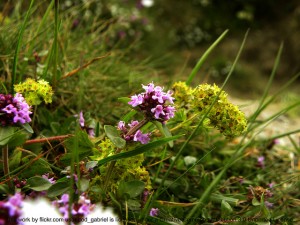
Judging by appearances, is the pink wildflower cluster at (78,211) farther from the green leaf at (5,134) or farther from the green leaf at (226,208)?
the green leaf at (226,208)

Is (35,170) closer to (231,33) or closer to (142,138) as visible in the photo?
(142,138)

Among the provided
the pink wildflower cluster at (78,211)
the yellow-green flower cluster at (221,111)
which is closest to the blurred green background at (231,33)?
the yellow-green flower cluster at (221,111)

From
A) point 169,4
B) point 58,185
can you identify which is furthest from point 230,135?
point 169,4

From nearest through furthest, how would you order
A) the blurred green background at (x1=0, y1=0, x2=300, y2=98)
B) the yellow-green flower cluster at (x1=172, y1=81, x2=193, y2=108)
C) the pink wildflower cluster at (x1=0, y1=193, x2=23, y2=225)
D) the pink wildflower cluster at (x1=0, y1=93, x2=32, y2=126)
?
the pink wildflower cluster at (x1=0, y1=193, x2=23, y2=225)
the pink wildflower cluster at (x1=0, y1=93, x2=32, y2=126)
the yellow-green flower cluster at (x1=172, y1=81, x2=193, y2=108)
the blurred green background at (x1=0, y1=0, x2=300, y2=98)

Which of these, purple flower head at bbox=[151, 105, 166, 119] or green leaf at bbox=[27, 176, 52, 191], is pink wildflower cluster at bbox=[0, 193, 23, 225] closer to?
green leaf at bbox=[27, 176, 52, 191]

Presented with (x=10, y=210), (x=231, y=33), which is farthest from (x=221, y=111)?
(x=231, y=33)

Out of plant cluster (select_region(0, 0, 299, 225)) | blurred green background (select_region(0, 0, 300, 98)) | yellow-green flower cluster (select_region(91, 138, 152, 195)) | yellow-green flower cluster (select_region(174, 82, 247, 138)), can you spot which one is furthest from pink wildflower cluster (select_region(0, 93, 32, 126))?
blurred green background (select_region(0, 0, 300, 98))
